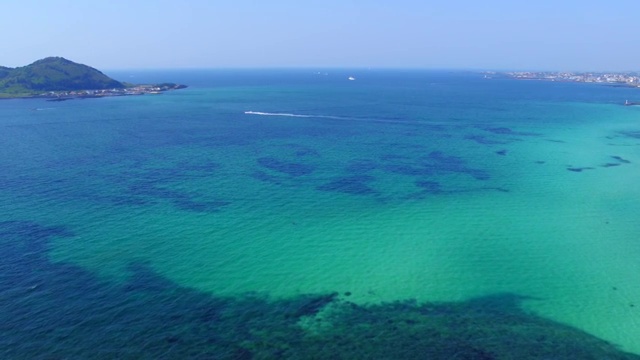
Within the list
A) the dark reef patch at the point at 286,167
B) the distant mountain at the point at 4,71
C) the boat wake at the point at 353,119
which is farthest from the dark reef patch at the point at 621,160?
the distant mountain at the point at 4,71

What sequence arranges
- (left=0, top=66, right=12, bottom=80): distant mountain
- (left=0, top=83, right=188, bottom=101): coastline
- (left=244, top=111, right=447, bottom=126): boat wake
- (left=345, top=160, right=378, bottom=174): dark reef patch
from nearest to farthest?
(left=345, top=160, right=378, bottom=174): dark reef patch
(left=244, top=111, right=447, bottom=126): boat wake
(left=0, top=83, right=188, bottom=101): coastline
(left=0, top=66, right=12, bottom=80): distant mountain

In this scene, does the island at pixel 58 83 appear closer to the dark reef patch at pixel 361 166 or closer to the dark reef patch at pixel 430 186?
the dark reef patch at pixel 361 166

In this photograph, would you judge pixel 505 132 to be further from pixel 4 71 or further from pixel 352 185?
pixel 4 71

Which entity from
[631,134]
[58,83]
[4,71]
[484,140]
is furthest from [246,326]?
[4,71]

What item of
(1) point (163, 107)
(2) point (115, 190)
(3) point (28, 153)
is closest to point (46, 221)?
(2) point (115, 190)

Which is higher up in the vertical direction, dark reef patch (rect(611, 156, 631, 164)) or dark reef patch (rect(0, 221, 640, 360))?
dark reef patch (rect(611, 156, 631, 164))

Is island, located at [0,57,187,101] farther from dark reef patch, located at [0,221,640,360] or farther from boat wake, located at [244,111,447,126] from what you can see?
dark reef patch, located at [0,221,640,360]

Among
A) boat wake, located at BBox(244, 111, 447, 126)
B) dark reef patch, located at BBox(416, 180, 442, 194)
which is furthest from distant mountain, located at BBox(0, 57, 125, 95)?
dark reef patch, located at BBox(416, 180, 442, 194)
